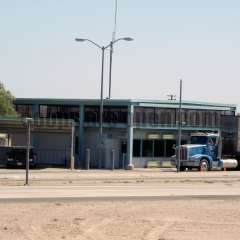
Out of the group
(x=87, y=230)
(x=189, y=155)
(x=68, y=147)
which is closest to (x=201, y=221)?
(x=87, y=230)

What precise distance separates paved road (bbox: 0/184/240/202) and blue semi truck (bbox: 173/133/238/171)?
21.7 m

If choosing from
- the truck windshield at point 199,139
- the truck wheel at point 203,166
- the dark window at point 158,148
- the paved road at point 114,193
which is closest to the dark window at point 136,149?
the dark window at point 158,148

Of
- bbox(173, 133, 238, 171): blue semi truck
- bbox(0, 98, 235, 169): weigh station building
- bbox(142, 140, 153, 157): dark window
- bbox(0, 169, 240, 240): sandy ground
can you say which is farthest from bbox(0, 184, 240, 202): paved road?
bbox(142, 140, 153, 157): dark window

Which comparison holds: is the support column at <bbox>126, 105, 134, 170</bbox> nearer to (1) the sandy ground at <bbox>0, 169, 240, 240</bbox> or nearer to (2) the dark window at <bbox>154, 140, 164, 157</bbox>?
(2) the dark window at <bbox>154, 140, 164, 157</bbox>

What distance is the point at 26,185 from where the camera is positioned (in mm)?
35906

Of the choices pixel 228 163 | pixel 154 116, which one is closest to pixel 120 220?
pixel 228 163

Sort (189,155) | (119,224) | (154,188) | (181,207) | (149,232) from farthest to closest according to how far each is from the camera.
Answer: (189,155) < (154,188) < (181,207) < (119,224) < (149,232)

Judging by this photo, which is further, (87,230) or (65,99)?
(65,99)

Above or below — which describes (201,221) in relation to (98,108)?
below

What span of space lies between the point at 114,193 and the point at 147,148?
35.5m

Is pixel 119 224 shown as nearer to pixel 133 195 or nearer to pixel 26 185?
pixel 133 195

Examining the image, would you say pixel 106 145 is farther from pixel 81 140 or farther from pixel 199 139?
pixel 199 139

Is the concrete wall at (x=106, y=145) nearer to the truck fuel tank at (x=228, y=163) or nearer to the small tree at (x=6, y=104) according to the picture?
the small tree at (x=6, y=104)

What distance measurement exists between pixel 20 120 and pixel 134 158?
1055cm
